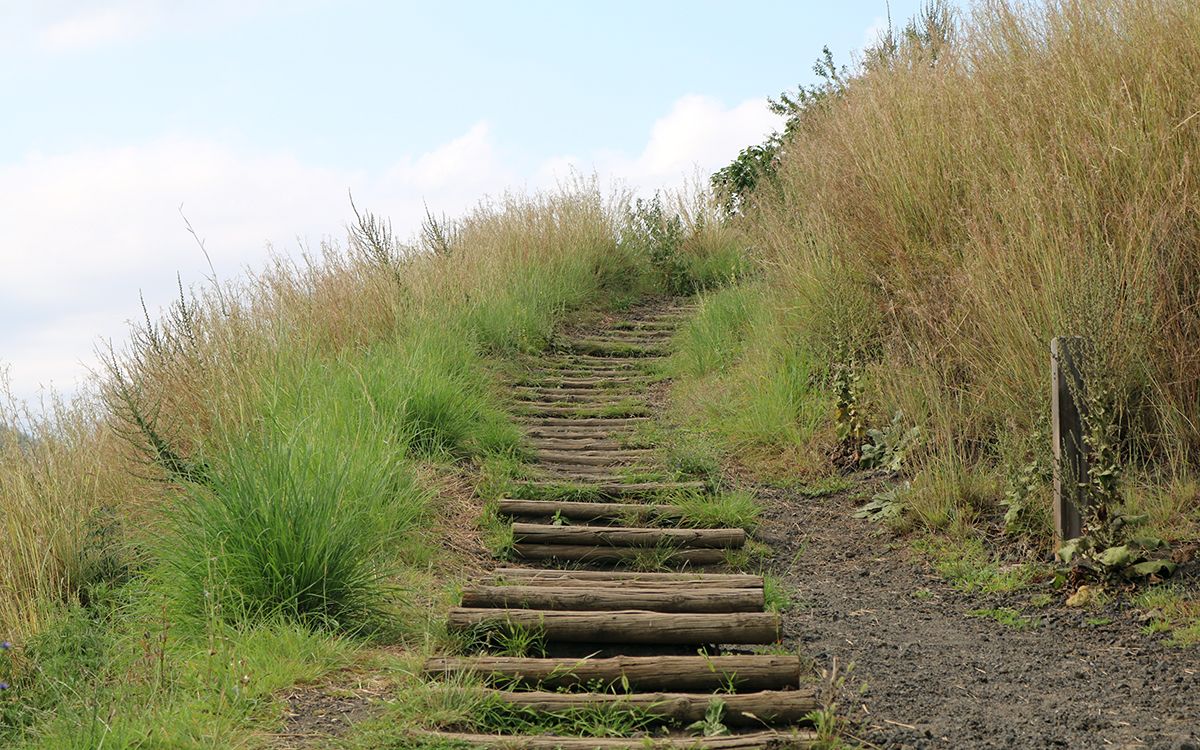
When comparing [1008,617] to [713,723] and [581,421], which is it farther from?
[581,421]

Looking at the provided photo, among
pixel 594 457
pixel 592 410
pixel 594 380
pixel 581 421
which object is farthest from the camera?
pixel 594 380

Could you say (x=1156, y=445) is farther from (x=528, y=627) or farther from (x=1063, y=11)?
(x=528, y=627)

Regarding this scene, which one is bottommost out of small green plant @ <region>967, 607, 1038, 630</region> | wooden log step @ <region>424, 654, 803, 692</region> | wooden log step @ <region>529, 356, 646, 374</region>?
small green plant @ <region>967, 607, 1038, 630</region>

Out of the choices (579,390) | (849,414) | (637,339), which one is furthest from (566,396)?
(849,414)

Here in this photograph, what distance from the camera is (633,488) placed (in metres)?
6.88

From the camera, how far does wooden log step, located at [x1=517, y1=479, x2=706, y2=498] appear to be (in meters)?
6.80

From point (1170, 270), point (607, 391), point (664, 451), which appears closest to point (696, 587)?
point (664, 451)

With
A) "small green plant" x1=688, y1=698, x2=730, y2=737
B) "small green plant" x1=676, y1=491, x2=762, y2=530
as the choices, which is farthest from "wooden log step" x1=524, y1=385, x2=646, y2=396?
"small green plant" x1=688, y1=698, x2=730, y2=737

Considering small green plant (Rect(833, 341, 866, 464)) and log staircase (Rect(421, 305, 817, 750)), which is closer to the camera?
log staircase (Rect(421, 305, 817, 750))

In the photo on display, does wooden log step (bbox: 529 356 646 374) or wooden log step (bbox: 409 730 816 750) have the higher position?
wooden log step (bbox: 529 356 646 374)

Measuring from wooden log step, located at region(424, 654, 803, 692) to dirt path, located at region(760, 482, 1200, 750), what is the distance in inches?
12.9

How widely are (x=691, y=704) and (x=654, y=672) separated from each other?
0.28m

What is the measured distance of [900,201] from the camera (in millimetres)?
7938

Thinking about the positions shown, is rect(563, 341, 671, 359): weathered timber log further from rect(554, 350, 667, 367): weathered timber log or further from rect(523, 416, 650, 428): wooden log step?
rect(523, 416, 650, 428): wooden log step
